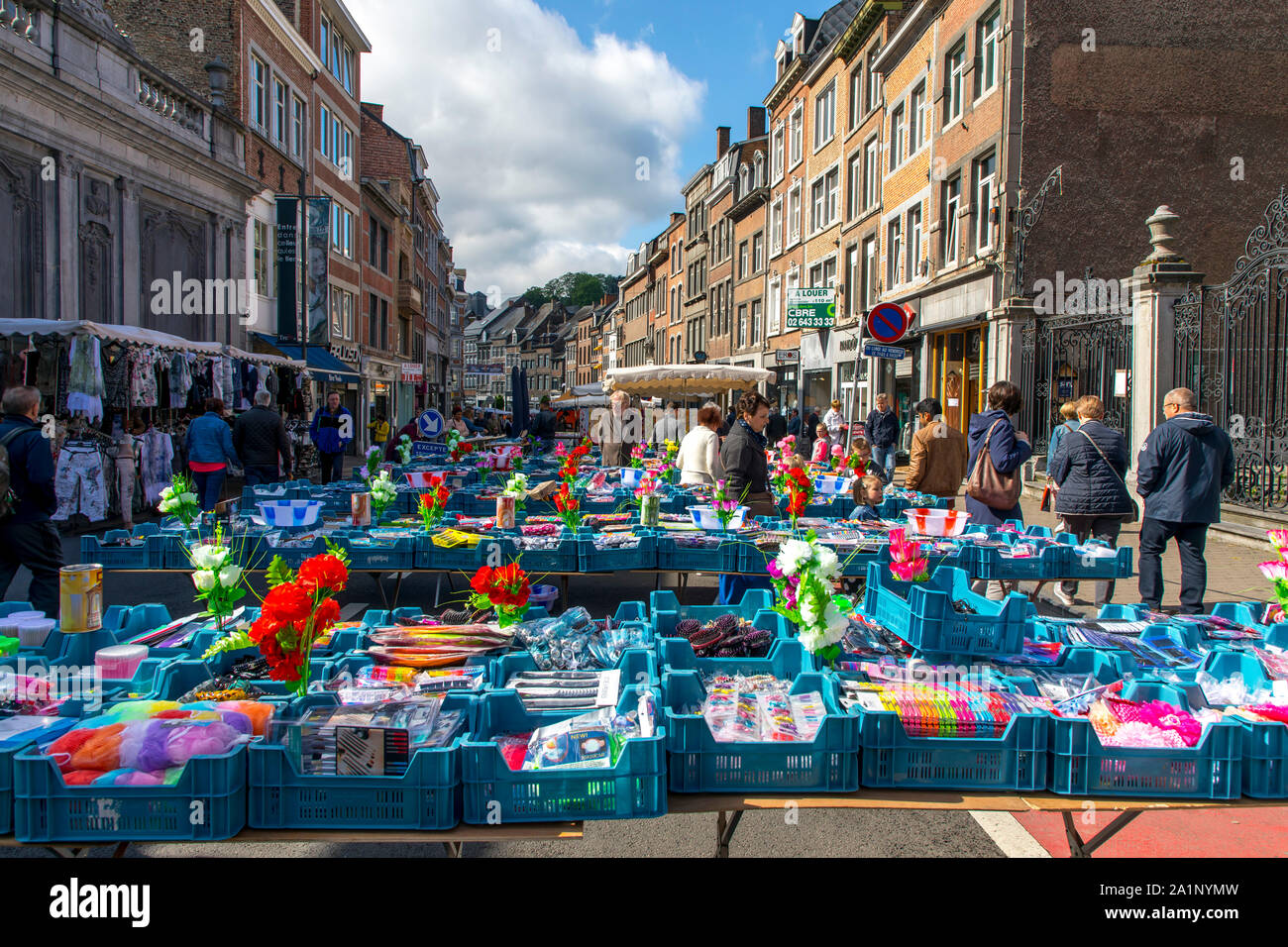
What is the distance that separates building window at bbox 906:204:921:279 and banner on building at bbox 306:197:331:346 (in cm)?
1590

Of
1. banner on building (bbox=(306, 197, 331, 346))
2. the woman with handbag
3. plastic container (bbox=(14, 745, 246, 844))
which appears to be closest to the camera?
plastic container (bbox=(14, 745, 246, 844))

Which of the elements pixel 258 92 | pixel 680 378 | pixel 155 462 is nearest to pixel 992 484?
pixel 680 378

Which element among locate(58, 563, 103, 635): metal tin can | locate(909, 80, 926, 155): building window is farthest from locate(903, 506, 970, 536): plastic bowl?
locate(909, 80, 926, 155): building window

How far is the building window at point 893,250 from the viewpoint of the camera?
→ 26016 mm

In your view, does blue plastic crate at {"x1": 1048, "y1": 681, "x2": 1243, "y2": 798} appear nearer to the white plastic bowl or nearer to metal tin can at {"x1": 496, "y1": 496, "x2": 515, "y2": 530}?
the white plastic bowl

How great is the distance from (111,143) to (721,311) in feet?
116

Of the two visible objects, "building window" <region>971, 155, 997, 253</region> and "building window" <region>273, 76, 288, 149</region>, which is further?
"building window" <region>273, 76, 288, 149</region>

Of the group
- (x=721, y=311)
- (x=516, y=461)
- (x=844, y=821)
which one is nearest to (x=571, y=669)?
(x=844, y=821)

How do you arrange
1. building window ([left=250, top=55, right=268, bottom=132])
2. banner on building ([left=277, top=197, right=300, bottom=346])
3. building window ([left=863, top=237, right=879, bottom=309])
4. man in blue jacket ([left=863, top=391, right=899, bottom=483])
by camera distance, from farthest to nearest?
building window ([left=863, top=237, right=879, bottom=309])
building window ([left=250, top=55, right=268, bottom=132])
banner on building ([left=277, top=197, right=300, bottom=346])
man in blue jacket ([left=863, top=391, right=899, bottom=483])

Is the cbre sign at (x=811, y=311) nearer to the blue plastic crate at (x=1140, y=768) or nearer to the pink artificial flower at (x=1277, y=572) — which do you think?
the pink artificial flower at (x=1277, y=572)

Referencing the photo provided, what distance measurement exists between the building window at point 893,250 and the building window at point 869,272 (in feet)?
3.82

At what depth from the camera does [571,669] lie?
3.72 meters

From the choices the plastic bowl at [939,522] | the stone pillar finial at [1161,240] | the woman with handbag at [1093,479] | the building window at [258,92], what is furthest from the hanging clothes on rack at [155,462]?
the building window at [258,92]

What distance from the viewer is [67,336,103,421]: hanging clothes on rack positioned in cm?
1198
